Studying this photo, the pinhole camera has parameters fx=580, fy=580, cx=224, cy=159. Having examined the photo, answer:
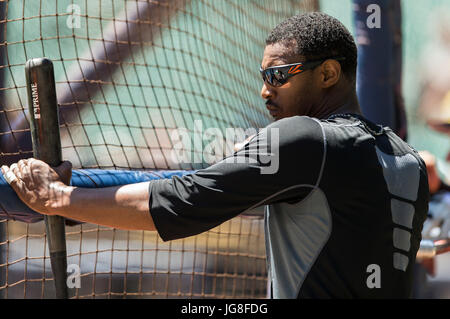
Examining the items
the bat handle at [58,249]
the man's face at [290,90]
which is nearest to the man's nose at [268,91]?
the man's face at [290,90]

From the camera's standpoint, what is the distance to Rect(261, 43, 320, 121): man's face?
1598mm

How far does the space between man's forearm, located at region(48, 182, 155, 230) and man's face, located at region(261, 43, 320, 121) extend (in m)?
0.46

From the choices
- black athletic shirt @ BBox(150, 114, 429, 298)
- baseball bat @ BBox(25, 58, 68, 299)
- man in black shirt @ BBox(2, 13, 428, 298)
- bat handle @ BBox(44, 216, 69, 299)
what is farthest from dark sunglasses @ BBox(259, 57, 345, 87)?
bat handle @ BBox(44, 216, 69, 299)

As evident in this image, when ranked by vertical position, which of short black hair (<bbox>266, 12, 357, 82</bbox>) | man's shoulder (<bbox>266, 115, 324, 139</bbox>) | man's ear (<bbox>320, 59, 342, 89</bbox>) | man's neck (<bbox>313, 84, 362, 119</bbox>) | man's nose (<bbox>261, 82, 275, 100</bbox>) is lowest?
man's shoulder (<bbox>266, 115, 324, 139</bbox>)

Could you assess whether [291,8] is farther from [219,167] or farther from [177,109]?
[219,167]

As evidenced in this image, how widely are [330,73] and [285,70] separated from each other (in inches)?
5.0

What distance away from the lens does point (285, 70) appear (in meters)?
1.59

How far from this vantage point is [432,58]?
4.86 m

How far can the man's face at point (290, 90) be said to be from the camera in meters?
1.60

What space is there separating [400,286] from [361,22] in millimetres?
1761

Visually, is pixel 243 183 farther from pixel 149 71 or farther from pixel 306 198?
pixel 149 71

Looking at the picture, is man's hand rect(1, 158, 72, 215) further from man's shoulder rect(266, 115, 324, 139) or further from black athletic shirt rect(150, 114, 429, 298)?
man's shoulder rect(266, 115, 324, 139)
